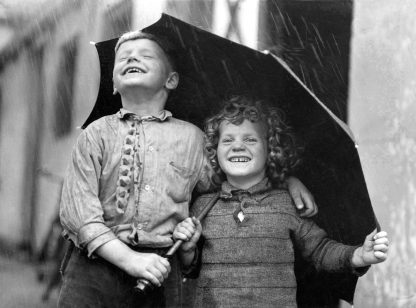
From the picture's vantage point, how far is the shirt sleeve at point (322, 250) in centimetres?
278

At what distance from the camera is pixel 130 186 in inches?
109

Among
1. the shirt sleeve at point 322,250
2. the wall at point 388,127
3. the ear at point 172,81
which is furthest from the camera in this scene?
the wall at point 388,127

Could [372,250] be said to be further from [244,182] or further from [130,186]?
[130,186]

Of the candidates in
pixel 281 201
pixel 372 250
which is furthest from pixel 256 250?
pixel 372 250

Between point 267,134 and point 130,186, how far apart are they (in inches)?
26.1

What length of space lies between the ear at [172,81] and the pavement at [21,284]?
1414 millimetres

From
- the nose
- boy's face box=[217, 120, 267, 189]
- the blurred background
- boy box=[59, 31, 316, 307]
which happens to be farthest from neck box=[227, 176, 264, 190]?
the blurred background

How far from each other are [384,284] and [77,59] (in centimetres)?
212

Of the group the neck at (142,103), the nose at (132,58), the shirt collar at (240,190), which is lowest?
the shirt collar at (240,190)

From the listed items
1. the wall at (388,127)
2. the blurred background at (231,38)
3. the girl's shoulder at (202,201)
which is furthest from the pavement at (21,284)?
the wall at (388,127)

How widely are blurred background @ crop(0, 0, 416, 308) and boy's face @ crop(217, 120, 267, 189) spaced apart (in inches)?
27.5

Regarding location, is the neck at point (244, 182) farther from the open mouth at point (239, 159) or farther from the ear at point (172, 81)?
the ear at point (172, 81)

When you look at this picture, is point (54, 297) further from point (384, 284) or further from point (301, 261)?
point (384, 284)

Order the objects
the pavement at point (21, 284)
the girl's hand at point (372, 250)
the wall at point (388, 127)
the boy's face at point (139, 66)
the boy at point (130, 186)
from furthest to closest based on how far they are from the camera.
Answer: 1. the pavement at point (21, 284)
2. the wall at point (388, 127)
3. the boy's face at point (139, 66)
4. the boy at point (130, 186)
5. the girl's hand at point (372, 250)
